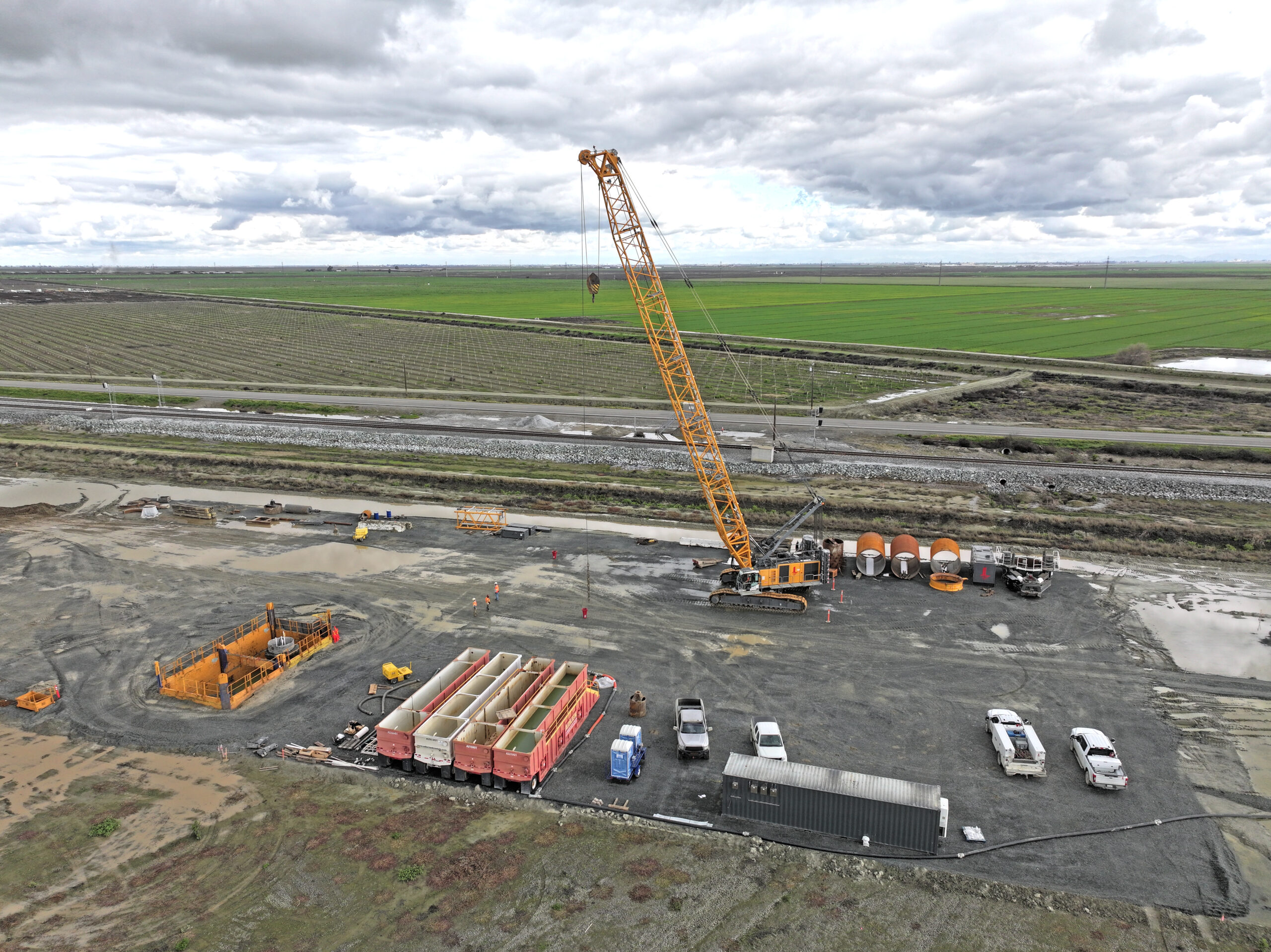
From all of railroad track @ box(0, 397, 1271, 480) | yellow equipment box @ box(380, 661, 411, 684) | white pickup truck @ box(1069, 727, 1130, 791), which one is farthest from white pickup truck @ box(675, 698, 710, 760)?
railroad track @ box(0, 397, 1271, 480)

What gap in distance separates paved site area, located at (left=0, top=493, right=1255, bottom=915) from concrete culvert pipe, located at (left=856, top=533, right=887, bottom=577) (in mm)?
1261

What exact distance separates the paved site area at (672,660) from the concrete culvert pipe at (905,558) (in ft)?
3.12

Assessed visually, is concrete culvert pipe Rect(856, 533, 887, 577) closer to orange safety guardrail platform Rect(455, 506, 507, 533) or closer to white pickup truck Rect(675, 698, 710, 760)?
white pickup truck Rect(675, 698, 710, 760)

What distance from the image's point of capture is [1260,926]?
881 inches

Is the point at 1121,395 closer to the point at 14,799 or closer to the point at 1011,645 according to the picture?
the point at 1011,645

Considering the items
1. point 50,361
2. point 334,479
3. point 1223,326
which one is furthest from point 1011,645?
point 1223,326

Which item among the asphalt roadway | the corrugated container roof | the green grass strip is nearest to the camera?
the corrugated container roof

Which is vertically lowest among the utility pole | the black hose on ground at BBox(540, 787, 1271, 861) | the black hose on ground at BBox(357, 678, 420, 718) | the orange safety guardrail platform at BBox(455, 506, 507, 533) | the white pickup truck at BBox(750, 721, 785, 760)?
the black hose on ground at BBox(540, 787, 1271, 861)

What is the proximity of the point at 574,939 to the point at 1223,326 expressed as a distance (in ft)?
707

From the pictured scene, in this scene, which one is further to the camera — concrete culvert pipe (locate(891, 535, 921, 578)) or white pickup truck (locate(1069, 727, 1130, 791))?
concrete culvert pipe (locate(891, 535, 921, 578))

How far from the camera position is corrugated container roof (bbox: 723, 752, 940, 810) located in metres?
25.6

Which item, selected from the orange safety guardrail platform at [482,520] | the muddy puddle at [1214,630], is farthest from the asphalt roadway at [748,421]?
the muddy puddle at [1214,630]

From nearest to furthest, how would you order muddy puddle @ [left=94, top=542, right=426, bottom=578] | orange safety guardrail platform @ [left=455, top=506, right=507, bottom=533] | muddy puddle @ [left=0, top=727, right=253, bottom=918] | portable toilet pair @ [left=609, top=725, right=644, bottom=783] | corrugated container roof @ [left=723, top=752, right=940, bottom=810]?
corrugated container roof @ [left=723, top=752, right=940, bottom=810] < muddy puddle @ [left=0, top=727, right=253, bottom=918] < portable toilet pair @ [left=609, top=725, right=644, bottom=783] < muddy puddle @ [left=94, top=542, right=426, bottom=578] < orange safety guardrail platform @ [left=455, top=506, right=507, bottom=533]

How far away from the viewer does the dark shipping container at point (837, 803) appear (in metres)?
25.3
